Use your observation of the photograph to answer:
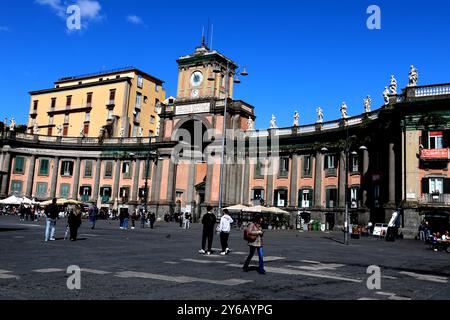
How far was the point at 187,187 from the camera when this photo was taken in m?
55.8

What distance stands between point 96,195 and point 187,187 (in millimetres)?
14944

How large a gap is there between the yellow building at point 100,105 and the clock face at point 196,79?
11.0 meters

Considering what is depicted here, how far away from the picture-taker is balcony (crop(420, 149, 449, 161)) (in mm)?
34188

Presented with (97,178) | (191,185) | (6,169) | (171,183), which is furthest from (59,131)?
(191,185)

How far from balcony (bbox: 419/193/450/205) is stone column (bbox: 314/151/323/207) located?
13.4 m

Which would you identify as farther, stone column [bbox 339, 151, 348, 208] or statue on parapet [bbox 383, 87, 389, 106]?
stone column [bbox 339, 151, 348, 208]

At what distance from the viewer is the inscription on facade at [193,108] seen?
54.9 m

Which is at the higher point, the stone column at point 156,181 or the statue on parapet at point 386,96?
the statue on parapet at point 386,96

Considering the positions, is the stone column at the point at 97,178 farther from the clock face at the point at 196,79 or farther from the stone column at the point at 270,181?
the stone column at the point at 270,181

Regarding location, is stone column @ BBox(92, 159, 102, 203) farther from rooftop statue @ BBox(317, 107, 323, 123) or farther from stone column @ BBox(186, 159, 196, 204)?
rooftop statue @ BBox(317, 107, 323, 123)

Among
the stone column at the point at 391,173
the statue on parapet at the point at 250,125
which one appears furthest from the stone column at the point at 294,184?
the stone column at the point at 391,173

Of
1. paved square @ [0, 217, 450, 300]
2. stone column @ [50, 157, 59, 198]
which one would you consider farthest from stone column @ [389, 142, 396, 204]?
stone column @ [50, 157, 59, 198]
